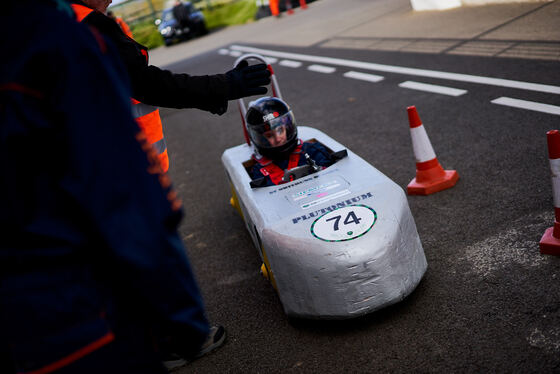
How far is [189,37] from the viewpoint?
24312mm

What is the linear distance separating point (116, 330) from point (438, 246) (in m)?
2.62

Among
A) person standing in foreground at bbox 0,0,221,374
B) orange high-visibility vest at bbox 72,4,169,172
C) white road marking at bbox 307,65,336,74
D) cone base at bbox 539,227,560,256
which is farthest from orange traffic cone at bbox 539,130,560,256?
white road marking at bbox 307,65,336,74

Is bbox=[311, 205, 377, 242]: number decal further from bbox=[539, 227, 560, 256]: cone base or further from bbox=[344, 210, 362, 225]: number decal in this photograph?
bbox=[539, 227, 560, 256]: cone base

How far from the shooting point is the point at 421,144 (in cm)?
406

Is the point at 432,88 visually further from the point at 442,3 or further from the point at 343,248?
the point at 442,3

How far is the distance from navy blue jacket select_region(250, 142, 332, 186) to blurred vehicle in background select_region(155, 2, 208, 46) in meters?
21.2

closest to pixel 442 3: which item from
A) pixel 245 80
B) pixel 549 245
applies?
pixel 549 245

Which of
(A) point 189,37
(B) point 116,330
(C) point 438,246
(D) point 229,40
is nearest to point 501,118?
(C) point 438,246

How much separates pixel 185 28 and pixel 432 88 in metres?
19.2

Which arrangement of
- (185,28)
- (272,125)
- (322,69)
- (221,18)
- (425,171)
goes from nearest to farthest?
(272,125), (425,171), (322,69), (185,28), (221,18)

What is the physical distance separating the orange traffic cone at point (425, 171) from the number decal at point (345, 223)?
137 centimetres

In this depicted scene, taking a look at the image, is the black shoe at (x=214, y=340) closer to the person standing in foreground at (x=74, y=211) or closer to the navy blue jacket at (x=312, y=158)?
the navy blue jacket at (x=312, y=158)

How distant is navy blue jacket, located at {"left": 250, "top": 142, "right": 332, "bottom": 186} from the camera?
12.4 ft

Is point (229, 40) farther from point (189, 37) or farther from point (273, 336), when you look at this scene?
point (273, 336)
